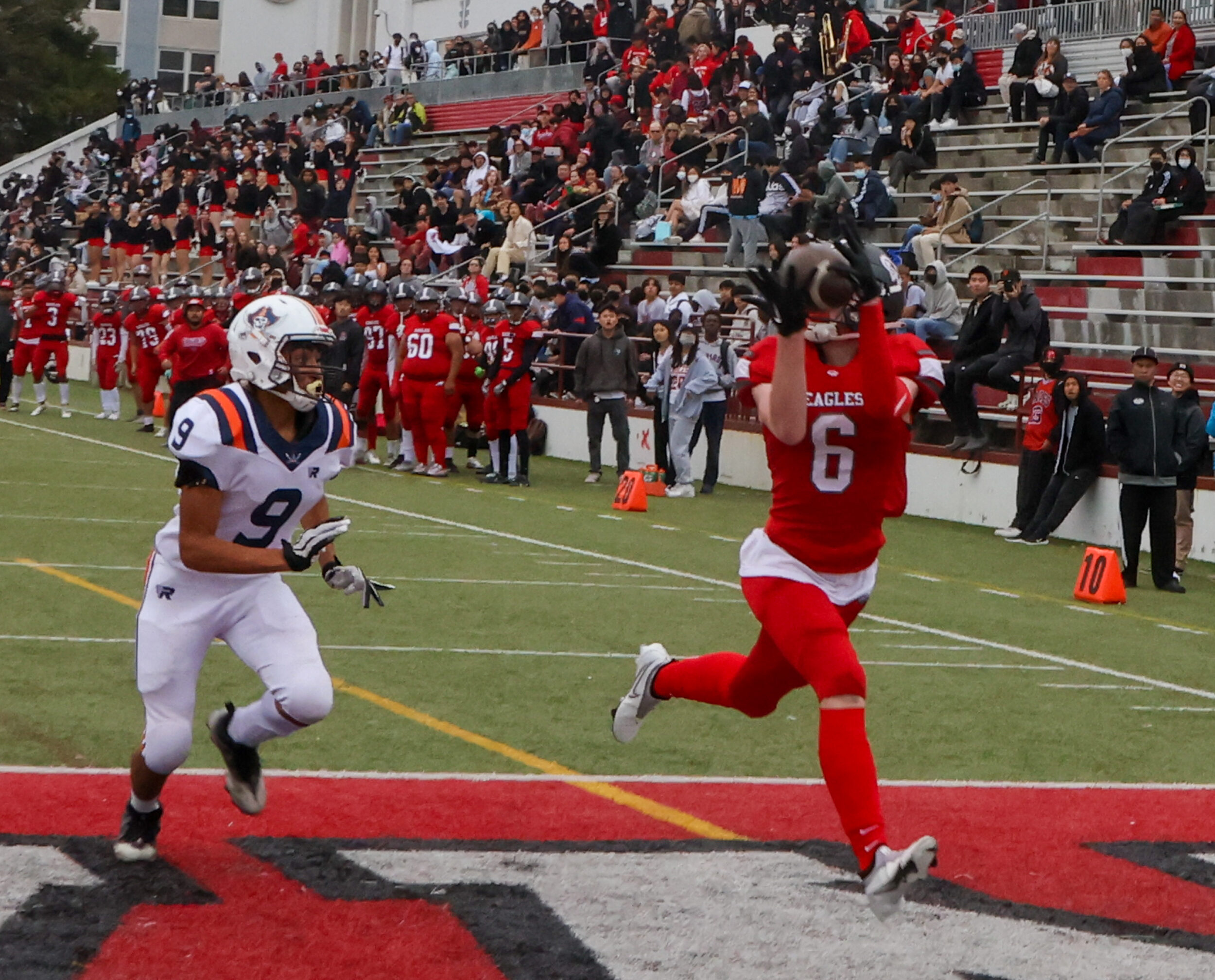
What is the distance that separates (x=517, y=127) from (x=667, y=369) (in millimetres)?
14307

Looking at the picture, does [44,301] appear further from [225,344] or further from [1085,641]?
[1085,641]

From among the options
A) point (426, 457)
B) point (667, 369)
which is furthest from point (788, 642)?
point (426, 457)

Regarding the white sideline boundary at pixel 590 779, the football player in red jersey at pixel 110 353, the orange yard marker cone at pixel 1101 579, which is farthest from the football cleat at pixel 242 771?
the football player in red jersey at pixel 110 353

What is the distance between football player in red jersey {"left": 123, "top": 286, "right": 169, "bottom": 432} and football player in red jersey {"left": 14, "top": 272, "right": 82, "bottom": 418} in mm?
1754

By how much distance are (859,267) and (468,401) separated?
49.1ft

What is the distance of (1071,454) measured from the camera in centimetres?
1589

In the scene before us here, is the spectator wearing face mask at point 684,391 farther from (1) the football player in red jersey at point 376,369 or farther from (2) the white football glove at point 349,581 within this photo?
(2) the white football glove at point 349,581

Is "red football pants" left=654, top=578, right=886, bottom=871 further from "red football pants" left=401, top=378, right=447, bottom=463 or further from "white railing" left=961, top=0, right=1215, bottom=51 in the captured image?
"white railing" left=961, top=0, right=1215, bottom=51

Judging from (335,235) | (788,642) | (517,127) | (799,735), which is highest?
(517,127)

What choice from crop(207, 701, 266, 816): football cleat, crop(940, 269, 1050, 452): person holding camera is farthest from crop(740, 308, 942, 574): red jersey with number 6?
crop(940, 269, 1050, 452): person holding camera

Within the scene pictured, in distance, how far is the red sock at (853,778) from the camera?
4.89m

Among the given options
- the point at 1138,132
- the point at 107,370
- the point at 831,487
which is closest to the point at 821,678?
the point at 831,487

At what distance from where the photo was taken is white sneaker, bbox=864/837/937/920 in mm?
4637

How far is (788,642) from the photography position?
17.3 feet
